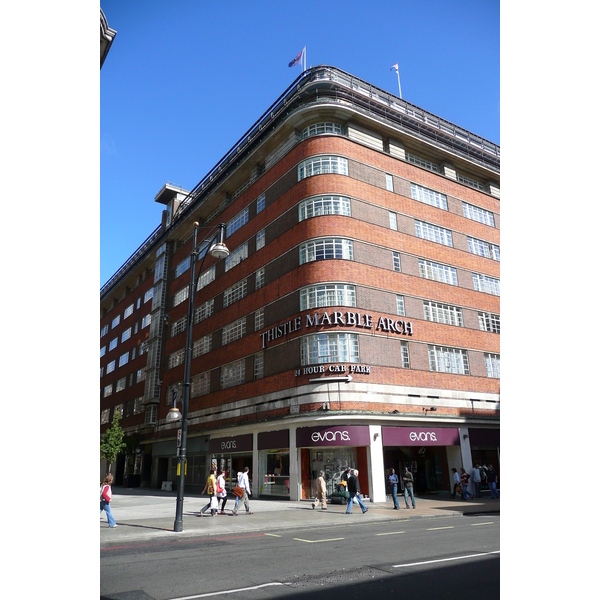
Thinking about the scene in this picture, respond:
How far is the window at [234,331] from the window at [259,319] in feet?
5.82

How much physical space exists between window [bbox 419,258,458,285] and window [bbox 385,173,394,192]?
17.0ft

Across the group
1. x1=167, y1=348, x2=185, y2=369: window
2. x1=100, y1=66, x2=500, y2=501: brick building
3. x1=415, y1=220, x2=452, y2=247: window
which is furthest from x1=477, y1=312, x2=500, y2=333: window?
x1=167, y1=348, x2=185, y2=369: window

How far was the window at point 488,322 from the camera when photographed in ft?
109

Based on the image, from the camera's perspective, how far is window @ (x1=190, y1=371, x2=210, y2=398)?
37531 millimetres

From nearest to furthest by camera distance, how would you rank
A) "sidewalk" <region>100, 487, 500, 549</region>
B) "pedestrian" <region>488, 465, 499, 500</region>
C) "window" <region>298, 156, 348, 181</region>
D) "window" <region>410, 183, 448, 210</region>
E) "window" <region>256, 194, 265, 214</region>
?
"sidewalk" <region>100, 487, 500, 549</region> → "pedestrian" <region>488, 465, 499, 500</region> → "window" <region>298, 156, 348, 181</region> → "window" <region>410, 183, 448, 210</region> → "window" <region>256, 194, 265, 214</region>

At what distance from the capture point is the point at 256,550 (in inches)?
434

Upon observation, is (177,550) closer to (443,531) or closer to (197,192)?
(443,531)

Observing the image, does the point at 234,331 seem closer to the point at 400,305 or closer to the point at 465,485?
the point at 400,305

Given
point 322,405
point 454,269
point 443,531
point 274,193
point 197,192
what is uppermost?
point 197,192

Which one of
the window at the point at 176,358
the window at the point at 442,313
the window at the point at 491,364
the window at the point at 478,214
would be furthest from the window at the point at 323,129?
the window at the point at 176,358

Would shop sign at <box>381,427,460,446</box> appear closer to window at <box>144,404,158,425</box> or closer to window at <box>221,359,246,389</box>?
window at <box>221,359,246,389</box>

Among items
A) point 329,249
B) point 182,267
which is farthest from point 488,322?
point 182,267

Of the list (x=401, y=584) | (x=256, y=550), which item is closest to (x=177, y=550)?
(x=256, y=550)

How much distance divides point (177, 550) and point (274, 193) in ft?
84.8
